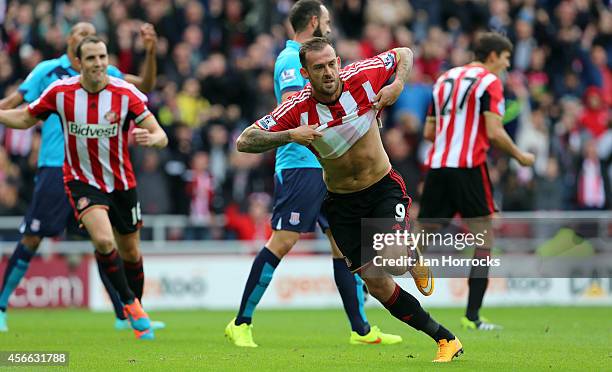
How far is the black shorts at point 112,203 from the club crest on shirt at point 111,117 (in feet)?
2.14

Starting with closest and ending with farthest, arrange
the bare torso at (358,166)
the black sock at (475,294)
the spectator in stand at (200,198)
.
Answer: the bare torso at (358,166) → the black sock at (475,294) → the spectator in stand at (200,198)

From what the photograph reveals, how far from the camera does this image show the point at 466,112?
11836mm

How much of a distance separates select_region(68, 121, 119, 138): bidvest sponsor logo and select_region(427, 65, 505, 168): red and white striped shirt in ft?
11.6

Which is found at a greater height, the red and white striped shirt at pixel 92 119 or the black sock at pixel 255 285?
the red and white striped shirt at pixel 92 119

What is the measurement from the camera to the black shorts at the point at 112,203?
10.4 m

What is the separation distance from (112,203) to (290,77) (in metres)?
2.19

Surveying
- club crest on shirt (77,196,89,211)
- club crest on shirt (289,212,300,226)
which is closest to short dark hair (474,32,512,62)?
club crest on shirt (289,212,300,226)

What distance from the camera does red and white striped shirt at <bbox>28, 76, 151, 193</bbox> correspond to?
10.5m

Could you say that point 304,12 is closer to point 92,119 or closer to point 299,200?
point 299,200

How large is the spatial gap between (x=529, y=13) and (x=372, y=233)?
15223 mm

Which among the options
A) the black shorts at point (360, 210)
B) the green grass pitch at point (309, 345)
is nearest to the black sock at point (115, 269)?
the green grass pitch at point (309, 345)

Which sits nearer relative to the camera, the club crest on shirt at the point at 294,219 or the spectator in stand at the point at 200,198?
the club crest on shirt at the point at 294,219

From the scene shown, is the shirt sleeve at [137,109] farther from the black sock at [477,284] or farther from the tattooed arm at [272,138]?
the black sock at [477,284]

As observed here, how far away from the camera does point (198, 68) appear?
770 inches
